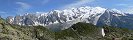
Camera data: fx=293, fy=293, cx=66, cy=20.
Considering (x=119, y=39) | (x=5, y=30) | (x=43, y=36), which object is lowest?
(x=119, y=39)

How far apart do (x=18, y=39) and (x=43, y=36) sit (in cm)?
3818

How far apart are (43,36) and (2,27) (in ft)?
128

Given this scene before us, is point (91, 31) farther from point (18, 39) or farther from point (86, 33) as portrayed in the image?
point (18, 39)

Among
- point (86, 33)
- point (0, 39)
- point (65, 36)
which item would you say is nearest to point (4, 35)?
point (0, 39)

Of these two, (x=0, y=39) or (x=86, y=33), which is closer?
(x=0, y=39)

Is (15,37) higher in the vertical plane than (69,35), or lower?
higher

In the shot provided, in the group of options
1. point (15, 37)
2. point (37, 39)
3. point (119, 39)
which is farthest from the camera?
point (119, 39)

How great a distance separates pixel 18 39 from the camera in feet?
247

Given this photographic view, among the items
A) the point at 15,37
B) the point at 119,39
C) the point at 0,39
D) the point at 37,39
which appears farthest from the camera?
the point at 119,39

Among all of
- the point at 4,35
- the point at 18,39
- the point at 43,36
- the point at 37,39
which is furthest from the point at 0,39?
the point at 43,36

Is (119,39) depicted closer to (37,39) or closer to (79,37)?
(79,37)

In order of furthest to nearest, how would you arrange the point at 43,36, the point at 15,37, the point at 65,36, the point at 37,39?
1. the point at 65,36
2. the point at 43,36
3. the point at 37,39
4. the point at 15,37

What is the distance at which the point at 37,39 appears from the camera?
100188 millimetres

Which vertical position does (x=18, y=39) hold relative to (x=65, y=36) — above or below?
above
